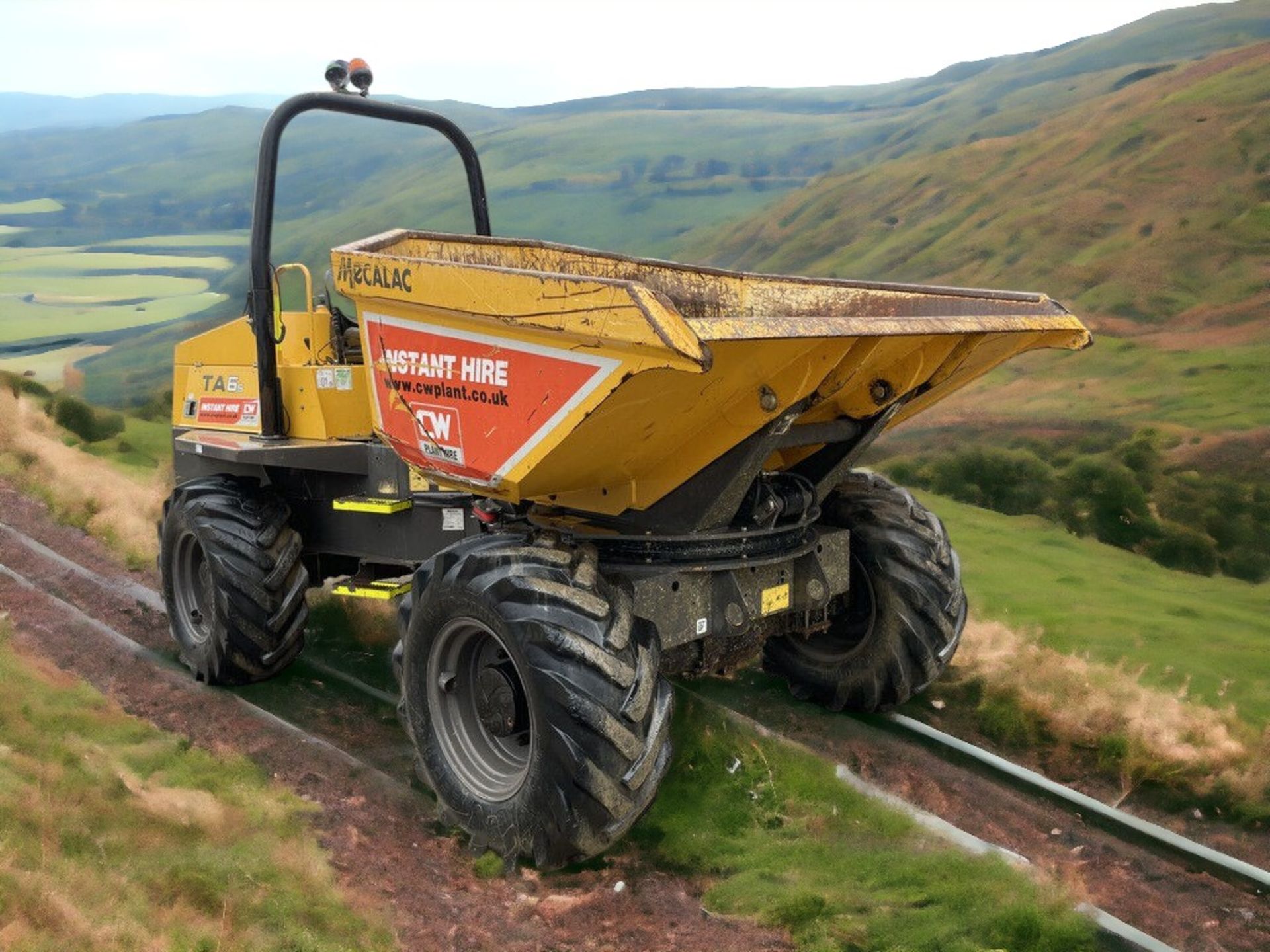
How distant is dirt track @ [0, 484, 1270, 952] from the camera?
4.22 meters

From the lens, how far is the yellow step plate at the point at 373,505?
6254mm

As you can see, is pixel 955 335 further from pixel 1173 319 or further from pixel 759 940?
pixel 1173 319

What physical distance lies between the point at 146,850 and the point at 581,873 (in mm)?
1677

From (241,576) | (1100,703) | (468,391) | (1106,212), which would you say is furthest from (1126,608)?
(1106,212)

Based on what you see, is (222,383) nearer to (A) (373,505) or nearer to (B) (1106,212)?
(A) (373,505)

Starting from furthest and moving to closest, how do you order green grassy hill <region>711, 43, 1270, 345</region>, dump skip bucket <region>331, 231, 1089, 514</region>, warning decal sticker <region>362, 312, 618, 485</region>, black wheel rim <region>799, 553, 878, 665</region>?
1. green grassy hill <region>711, 43, 1270, 345</region>
2. black wheel rim <region>799, 553, 878, 665</region>
3. warning decal sticker <region>362, 312, 618, 485</region>
4. dump skip bucket <region>331, 231, 1089, 514</region>

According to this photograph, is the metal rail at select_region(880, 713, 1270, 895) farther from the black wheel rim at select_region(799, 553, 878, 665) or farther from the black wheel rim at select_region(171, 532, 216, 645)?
the black wheel rim at select_region(171, 532, 216, 645)

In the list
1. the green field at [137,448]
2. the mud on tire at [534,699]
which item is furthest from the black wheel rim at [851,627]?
the green field at [137,448]

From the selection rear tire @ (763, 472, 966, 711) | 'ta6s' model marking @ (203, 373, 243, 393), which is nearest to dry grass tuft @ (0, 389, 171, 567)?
'ta6s' model marking @ (203, 373, 243, 393)

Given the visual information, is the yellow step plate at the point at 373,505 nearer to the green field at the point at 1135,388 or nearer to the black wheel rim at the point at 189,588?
the black wheel rim at the point at 189,588

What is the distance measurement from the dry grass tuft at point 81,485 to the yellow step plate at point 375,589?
3.80 meters

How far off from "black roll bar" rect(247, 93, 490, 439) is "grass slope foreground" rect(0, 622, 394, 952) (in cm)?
215

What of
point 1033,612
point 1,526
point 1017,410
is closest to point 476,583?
point 1033,612

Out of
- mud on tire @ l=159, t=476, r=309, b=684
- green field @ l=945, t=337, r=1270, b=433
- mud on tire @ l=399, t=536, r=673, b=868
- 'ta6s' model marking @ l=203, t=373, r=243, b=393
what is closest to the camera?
mud on tire @ l=399, t=536, r=673, b=868
